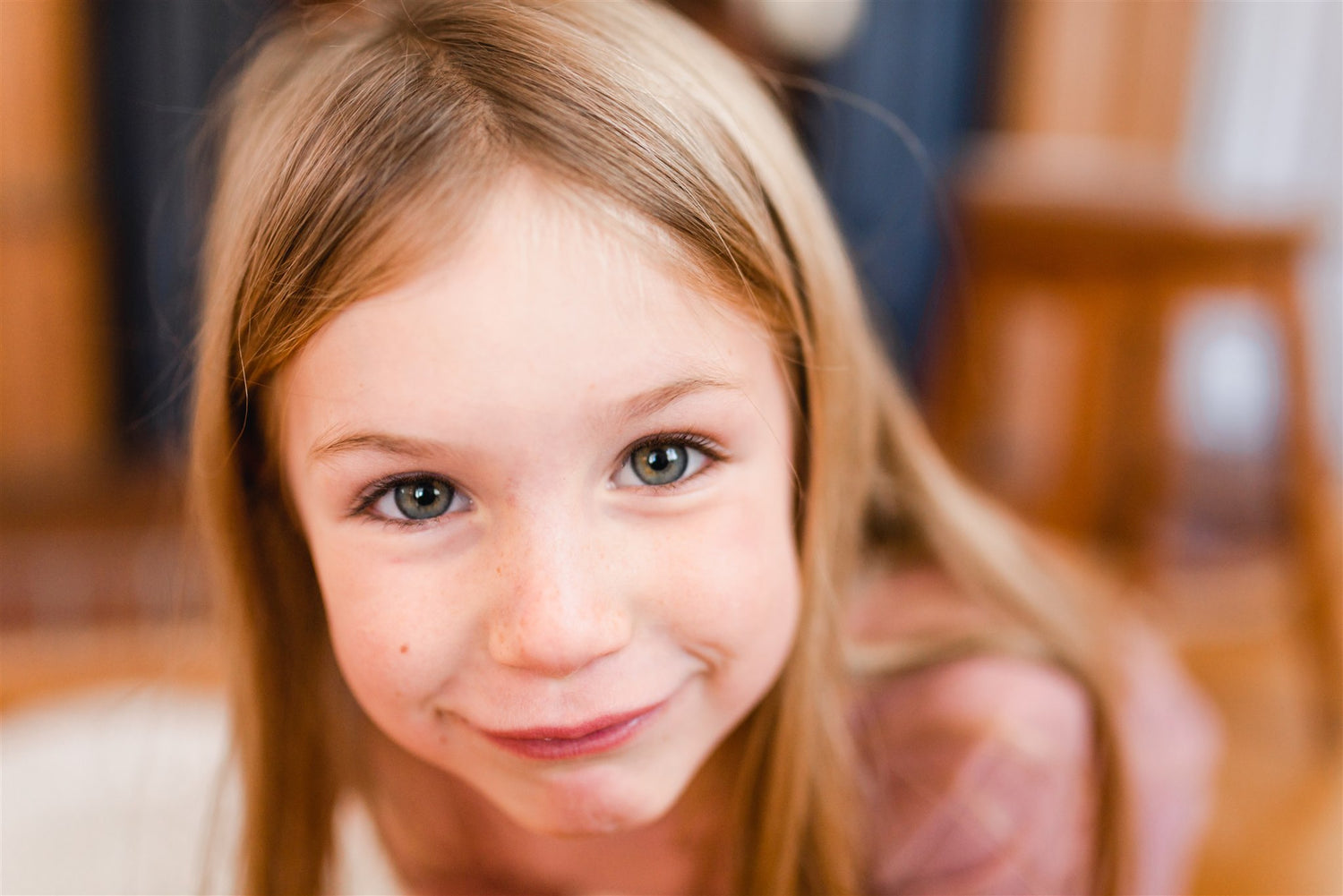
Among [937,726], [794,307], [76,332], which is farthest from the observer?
[76,332]

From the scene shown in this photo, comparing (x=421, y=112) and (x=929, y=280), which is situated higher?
(x=929, y=280)

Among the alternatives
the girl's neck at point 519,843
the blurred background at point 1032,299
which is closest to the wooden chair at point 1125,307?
the blurred background at point 1032,299

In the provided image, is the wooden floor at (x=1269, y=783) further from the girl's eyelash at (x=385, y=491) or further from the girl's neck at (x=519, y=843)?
the girl's eyelash at (x=385, y=491)

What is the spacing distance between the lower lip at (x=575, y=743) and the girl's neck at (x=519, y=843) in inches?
6.3

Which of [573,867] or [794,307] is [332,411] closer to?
[794,307]

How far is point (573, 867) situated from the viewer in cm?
71

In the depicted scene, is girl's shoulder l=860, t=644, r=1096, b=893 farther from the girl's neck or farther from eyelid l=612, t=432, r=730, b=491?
eyelid l=612, t=432, r=730, b=491

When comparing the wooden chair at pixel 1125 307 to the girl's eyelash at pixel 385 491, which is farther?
the wooden chair at pixel 1125 307

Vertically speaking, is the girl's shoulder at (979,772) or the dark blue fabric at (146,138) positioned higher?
the dark blue fabric at (146,138)

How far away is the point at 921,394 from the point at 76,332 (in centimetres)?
196

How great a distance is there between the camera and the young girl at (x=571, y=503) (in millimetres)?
485

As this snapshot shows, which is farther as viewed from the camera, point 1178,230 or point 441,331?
point 1178,230

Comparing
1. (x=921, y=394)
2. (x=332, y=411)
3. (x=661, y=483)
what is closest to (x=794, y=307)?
(x=661, y=483)

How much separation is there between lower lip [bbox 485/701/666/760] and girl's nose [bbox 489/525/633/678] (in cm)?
6
